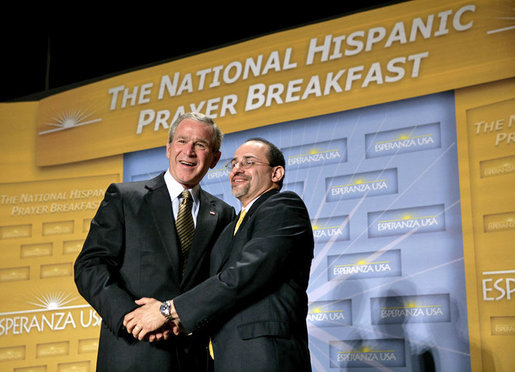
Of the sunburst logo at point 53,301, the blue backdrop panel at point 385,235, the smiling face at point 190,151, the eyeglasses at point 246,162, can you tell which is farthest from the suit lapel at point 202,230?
the sunburst logo at point 53,301

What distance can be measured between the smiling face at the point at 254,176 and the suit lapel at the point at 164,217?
267 millimetres

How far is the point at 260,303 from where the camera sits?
2066 mm

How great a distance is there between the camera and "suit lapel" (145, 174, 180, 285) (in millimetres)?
2283

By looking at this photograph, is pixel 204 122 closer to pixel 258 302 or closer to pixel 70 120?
pixel 258 302

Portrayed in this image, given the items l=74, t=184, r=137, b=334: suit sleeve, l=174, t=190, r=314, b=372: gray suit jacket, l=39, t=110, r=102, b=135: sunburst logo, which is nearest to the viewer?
l=174, t=190, r=314, b=372: gray suit jacket

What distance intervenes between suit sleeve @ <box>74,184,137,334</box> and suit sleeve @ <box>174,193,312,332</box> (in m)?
0.23

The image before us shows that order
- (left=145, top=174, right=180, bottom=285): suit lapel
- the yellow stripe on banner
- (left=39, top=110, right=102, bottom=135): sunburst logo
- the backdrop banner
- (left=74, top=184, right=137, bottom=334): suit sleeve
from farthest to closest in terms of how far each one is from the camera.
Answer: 1. (left=39, top=110, right=102, bottom=135): sunburst logo
2. the yellow stripe on banner
3. the backdrop banner
4. (left=145, top=174, right=180, bottom=285): suit lapel
5. (left=74, top=184, right=137, bottom=334): suit sleeve

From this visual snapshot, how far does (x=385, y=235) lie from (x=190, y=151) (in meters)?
1.70

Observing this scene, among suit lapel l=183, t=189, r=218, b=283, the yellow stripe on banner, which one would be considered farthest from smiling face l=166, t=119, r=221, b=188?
the yellow stripe on banner

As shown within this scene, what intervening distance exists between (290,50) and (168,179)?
2.13 m

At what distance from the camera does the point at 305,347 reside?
2125 mm

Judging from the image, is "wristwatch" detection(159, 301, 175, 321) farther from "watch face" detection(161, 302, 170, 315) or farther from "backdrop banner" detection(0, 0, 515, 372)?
"backdrop banner" detection(0, 0, 515, 372)

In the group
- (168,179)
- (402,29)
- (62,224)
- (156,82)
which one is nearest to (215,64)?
(156,82)

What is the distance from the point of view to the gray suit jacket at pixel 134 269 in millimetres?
2189
